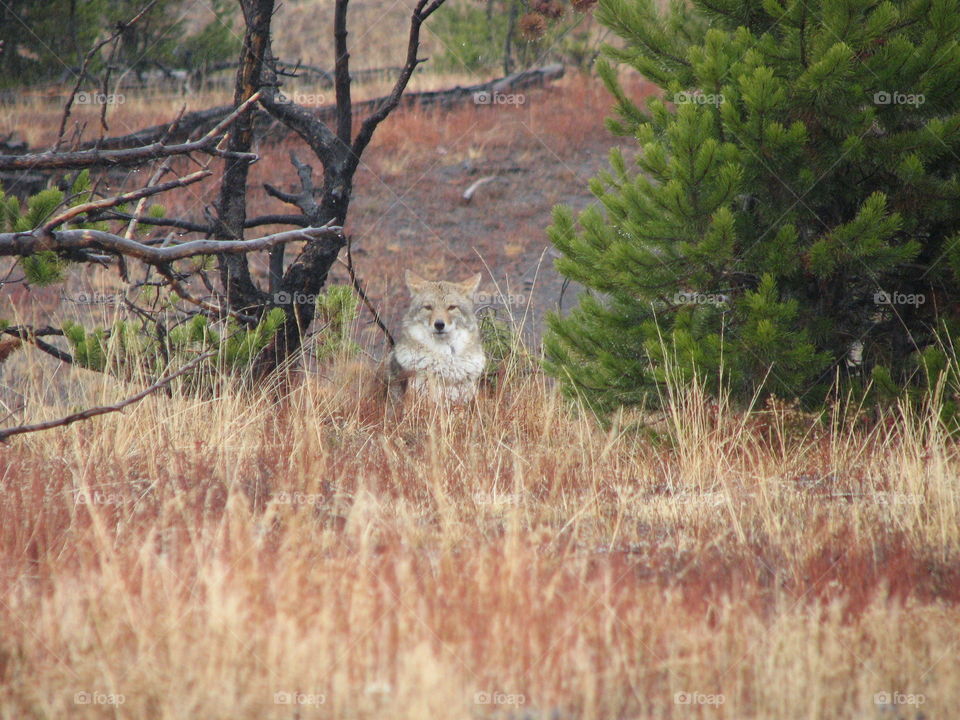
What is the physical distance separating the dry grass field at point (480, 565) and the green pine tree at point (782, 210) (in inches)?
16.2

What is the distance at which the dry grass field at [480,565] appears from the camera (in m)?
3.18

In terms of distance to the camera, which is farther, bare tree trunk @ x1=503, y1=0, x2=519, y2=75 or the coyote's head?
bare tree trunk @ x1=503, y1=0, x2=519, y2=75

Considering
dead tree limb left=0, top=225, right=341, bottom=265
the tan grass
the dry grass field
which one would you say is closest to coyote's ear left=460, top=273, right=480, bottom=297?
the dry grass field

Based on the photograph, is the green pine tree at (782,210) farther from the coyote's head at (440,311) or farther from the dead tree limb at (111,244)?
the dead tree limb at (111,244)

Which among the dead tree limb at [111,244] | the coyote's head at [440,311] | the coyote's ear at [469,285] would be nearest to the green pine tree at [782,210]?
the coyote's head at [440,311]

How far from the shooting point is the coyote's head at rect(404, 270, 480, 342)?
845cm

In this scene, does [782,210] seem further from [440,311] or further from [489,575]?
[489,575]

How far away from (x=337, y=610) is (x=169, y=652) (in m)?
0.62

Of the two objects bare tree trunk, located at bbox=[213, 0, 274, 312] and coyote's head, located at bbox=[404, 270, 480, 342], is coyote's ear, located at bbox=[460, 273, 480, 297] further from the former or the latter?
bare tree trunk, located at bbox=[213, 0, 274, 312]

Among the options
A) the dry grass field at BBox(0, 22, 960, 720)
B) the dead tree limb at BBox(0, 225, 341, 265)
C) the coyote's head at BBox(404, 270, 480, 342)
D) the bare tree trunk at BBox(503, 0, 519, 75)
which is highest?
the bare tree trunk at BBox(503, 0, 519, 75)

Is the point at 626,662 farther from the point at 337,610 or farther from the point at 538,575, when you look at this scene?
the point at 337,610

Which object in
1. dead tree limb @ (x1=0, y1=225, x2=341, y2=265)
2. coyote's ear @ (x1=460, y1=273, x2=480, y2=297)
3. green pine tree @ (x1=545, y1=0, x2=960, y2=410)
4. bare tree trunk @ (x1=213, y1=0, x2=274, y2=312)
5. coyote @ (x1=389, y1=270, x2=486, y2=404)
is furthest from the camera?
coyote's ear @ (x1=460, y1=273, x2=480, y2=297)

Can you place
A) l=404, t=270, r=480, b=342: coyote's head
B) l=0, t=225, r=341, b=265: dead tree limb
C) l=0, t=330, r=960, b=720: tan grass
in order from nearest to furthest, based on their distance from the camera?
l=0, t=330, r=960, b=720: tan grass < l=0, t=225, r=341, b=265: dead tree limb < l=404, t=270, r=480, b=342: coyote's head

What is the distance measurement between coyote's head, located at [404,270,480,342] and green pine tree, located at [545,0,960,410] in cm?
199
